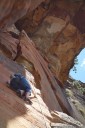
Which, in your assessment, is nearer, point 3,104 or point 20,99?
point 3,104

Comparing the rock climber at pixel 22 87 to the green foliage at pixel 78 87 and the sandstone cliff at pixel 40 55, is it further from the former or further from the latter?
the green foliage at pixel 78 87

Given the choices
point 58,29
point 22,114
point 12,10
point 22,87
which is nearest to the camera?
point 22,114

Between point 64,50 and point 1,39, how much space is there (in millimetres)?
11432

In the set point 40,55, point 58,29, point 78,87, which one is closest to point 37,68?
point 40,55

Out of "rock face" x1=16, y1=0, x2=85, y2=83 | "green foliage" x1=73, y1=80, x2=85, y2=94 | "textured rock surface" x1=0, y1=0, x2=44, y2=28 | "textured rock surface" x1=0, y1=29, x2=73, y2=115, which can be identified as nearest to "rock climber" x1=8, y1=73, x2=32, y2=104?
"textured rock surface" x1=0, y1=29, x2=73, y2=115

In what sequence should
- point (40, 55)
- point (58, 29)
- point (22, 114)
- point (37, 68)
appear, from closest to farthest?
point (22, 114) < point (37, 68) < point (40, 55) < point (58, 29)

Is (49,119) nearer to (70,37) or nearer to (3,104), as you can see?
(3,104)

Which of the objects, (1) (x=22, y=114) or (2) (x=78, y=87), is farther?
(2) (x=78, y=87)

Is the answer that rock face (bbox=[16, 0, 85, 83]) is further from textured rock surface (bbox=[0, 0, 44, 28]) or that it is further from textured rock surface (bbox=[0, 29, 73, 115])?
textured rock surface (bbox=[0, 29, 73, 115])

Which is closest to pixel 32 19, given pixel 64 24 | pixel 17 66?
pixel 64 24

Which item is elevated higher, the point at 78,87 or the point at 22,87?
the point at 78,87

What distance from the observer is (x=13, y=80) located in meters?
11.6

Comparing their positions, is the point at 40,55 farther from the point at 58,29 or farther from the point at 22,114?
the point at 22,114

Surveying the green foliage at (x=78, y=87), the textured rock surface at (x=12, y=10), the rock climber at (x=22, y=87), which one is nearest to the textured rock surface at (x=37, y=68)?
the textured rock surface at (x=12, y=10)
